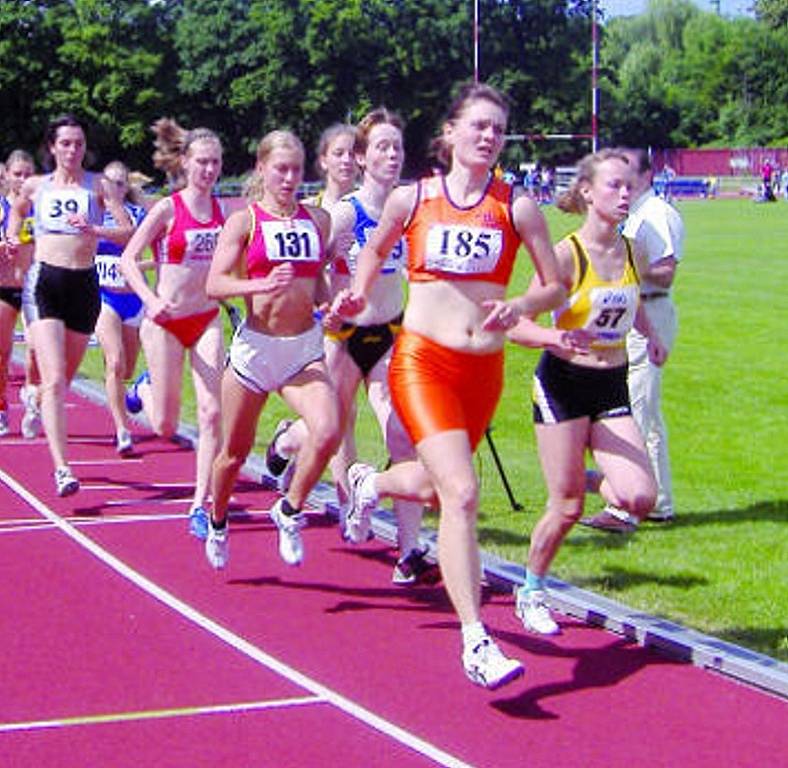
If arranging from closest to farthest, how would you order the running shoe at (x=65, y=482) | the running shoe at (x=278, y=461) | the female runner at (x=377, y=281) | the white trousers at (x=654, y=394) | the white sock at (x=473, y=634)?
the white sock at (x=473, y=634), the female runner at (x=377, y=281), the running shoe at (x=278, y=461), the white trousers at (x=654, y=394), the running shoe at (x=65, y=482)

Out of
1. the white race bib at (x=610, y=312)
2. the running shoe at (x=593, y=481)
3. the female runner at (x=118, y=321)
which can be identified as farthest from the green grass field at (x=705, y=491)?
the white race bib at (x=610, y=312)

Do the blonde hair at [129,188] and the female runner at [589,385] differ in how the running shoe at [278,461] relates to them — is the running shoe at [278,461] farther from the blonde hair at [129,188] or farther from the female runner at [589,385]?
the blonde hair at [129,188]

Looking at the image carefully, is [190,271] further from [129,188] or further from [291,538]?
[129,188]

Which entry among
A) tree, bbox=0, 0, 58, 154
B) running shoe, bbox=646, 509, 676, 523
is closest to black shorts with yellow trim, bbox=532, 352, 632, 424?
running shoe, bbox=646, 509, 676, 523

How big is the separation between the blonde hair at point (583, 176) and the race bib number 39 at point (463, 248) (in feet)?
3.13

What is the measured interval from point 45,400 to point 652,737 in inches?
222

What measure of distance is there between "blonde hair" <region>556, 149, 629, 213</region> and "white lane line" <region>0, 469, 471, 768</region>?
2466 mm

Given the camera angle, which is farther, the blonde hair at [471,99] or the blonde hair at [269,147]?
the blonde hair at [269,147]

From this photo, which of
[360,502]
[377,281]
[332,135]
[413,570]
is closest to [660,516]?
[413,570]

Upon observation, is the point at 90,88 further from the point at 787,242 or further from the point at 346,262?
the point at 346,262

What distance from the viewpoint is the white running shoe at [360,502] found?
316 inches

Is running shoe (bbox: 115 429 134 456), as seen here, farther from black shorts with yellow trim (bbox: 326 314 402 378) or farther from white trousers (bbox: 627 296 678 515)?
white trousers (bbox: 627 296 678 515)

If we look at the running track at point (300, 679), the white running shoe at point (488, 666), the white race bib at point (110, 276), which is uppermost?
the white race bib at point (110, 276)

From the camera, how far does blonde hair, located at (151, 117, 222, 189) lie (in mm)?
9609
